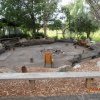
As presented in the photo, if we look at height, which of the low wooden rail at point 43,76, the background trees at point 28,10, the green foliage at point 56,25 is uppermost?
the background trees at point 28,10

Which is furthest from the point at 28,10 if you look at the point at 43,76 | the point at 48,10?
the point at 43,76

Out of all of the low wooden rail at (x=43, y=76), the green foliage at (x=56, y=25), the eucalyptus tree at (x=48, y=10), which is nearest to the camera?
the low wooden rail at (x=43, y=76)

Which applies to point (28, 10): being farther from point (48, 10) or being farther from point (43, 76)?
point (43, 76)

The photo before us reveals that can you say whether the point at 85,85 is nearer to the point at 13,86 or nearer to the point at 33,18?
the point at 13,86

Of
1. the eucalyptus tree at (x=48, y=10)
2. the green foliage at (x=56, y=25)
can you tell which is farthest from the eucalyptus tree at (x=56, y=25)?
the eucalyptus tree at (x=48, y=10)

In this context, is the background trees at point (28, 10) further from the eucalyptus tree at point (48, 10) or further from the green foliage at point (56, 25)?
the green foliage at point (56, 25)

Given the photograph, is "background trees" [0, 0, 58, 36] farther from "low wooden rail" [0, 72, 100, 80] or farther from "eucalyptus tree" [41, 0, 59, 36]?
"low wooden rail" [0, 72, 100, 80]

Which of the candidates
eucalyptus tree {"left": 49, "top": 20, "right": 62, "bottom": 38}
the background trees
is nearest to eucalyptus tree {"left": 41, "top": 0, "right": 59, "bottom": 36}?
the background trees

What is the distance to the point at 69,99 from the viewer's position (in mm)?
Answer: 4469

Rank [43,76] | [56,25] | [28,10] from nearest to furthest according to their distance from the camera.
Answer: [43,76], [28,10], [56,25]

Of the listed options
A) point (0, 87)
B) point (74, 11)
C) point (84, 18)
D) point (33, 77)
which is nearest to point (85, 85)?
point (33, 77)

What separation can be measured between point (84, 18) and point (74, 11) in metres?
2.62

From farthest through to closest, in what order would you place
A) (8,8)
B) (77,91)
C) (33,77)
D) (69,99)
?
(8,8) < (77,91) < (33,77) < (69,99)

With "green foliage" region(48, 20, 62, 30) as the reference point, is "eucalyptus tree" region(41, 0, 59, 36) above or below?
above
